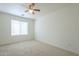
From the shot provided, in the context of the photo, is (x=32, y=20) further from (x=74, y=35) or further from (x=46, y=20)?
(x=74, y=35)

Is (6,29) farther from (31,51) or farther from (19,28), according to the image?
(31,51)

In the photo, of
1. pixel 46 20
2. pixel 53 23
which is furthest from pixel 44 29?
pixel 53 23

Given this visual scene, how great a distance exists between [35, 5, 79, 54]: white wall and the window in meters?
2.14

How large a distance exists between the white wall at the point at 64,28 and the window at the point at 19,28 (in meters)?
2.14

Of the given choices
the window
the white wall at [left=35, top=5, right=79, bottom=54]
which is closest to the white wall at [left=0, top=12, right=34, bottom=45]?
the window

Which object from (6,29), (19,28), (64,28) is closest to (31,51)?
(64,28)

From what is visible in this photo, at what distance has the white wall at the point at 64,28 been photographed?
122 inches

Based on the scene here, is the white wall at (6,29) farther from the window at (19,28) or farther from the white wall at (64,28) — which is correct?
the white wall at (64,28)

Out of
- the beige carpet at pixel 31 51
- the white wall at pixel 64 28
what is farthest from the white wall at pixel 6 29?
the white wall at pixel 64 28

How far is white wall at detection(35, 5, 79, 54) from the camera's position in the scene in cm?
310

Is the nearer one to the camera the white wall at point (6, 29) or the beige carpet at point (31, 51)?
the beige carpet at point (31, 51)

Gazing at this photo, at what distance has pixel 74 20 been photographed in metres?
3.13

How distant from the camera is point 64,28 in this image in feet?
11.8

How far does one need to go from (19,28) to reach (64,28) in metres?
3.54
